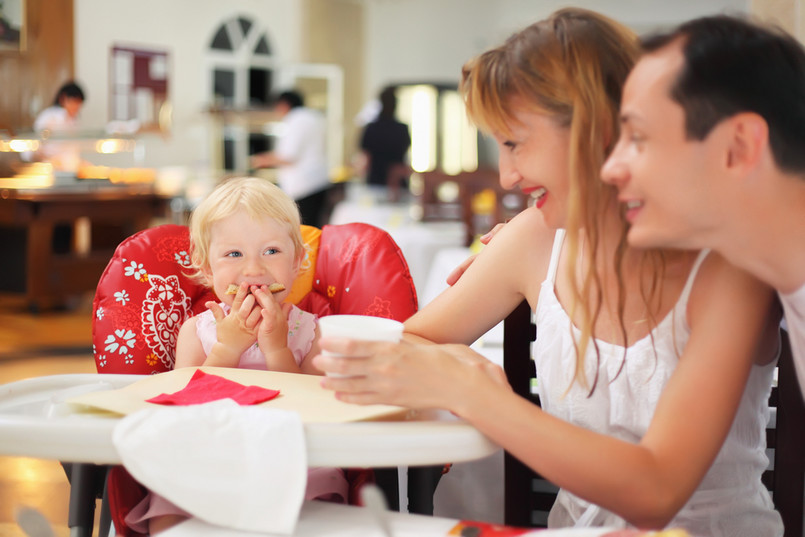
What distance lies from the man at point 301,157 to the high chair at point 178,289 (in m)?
5.35

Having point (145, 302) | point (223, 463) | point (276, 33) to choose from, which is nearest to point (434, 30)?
point (276, 33)

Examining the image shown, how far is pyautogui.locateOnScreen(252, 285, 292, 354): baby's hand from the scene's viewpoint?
1460 mm

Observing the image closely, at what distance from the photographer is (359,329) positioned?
1068mm

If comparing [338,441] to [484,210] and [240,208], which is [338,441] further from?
[484,210]

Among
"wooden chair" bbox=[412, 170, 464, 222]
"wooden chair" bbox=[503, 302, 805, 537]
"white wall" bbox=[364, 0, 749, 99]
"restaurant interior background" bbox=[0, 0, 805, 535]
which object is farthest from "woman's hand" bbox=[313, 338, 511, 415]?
"white wall" bbox=[364, 0, 749, 99]

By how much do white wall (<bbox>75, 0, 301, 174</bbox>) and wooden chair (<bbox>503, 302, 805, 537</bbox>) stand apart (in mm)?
8527

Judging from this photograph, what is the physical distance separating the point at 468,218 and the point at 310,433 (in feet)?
12.4

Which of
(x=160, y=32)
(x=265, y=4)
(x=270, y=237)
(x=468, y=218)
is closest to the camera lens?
(x=270, y=237)

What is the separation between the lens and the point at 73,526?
4.23ft

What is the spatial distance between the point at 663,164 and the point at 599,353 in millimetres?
405

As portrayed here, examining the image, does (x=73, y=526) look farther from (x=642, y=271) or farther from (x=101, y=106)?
(x=101, y=106)

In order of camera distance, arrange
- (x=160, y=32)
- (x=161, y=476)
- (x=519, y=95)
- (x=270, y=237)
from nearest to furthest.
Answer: (x=161, y=476)
(x=519, y=95)
(x=270, y=237)
(x=160, y=32)

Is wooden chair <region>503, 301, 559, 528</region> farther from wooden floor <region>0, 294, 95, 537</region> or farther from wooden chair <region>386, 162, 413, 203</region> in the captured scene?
wooden chair <region>386, 162, 413, 203</region>

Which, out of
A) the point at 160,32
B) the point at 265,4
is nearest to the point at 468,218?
the point at 160,32
